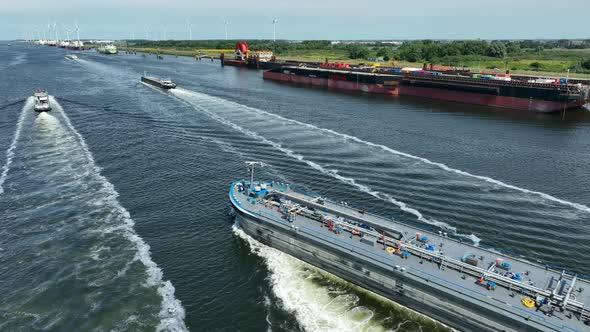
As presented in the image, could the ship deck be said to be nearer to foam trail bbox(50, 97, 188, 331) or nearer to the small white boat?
foam trail bbox(50, 97, 188, 331)

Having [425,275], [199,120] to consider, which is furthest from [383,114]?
[425,275]

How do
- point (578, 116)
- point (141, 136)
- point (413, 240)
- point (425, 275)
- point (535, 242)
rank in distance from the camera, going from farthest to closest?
point (578, 116) < point (141, 136) < point (535, 242) < point (413, 240) < point (425, 275)

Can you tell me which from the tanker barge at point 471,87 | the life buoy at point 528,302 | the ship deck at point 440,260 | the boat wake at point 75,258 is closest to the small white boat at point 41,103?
the boat wake at point 75,258

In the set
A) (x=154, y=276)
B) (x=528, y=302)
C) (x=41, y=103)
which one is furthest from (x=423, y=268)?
(x=41, y=103)

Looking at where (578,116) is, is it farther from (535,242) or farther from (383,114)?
(535,242)

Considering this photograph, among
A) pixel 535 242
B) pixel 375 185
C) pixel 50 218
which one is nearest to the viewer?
pixel 535 242

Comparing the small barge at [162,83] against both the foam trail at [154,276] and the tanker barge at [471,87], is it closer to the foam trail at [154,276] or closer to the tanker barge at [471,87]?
the tanker barge at [471,87]

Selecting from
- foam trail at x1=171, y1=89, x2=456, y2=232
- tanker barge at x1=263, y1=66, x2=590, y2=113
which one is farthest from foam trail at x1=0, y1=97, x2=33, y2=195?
tanker barge at x1=263, y1=66, x2=590, y2=113
